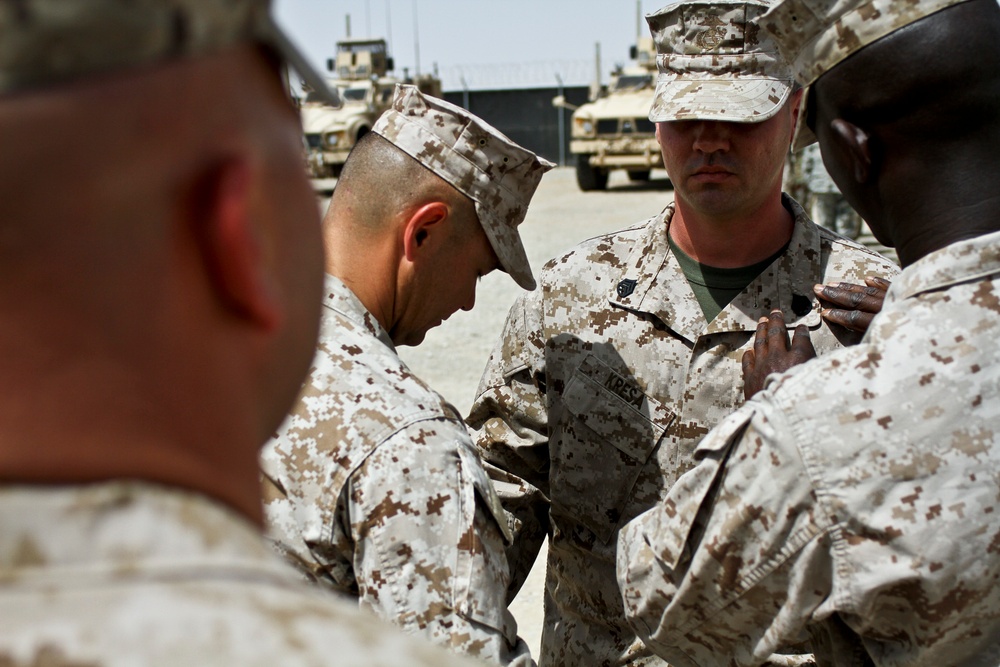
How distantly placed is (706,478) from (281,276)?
125cm

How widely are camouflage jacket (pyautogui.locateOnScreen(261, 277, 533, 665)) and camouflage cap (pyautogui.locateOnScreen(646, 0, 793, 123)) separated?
1460 mm

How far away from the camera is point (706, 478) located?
74.1 inches

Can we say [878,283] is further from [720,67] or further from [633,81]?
[633,81]

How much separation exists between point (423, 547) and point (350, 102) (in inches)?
811

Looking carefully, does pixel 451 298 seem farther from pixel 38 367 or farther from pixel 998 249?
pixel 38 367

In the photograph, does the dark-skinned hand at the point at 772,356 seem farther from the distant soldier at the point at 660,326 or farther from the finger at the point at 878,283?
the distant soldier at the point at 660,326

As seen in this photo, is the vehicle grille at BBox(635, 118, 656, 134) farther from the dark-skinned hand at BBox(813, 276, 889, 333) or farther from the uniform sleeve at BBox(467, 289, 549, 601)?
the dark-skinned hand at BBox(813, 276, 889, 333)

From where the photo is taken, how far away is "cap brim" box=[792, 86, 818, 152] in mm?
2117

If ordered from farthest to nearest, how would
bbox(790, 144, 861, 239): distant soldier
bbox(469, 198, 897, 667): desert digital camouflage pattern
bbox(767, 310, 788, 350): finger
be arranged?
1. bbox(790, 144, 861, 239): distant soldier
2. bbox(469, 198, 897, 667): desert digital camouflage pattern
3. bbox(767, 310, 788, 350): finger

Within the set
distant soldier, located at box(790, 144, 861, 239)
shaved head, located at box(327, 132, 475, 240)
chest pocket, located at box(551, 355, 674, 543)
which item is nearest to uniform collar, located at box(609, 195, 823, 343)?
chest pocket, located at box(551, 355, 674, 543)

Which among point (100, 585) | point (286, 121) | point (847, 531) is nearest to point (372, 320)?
point (847, 531)

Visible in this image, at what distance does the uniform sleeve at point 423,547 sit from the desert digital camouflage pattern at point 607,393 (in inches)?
44.6

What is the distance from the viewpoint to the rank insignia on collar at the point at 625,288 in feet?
10.1

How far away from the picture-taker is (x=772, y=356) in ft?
7.65
